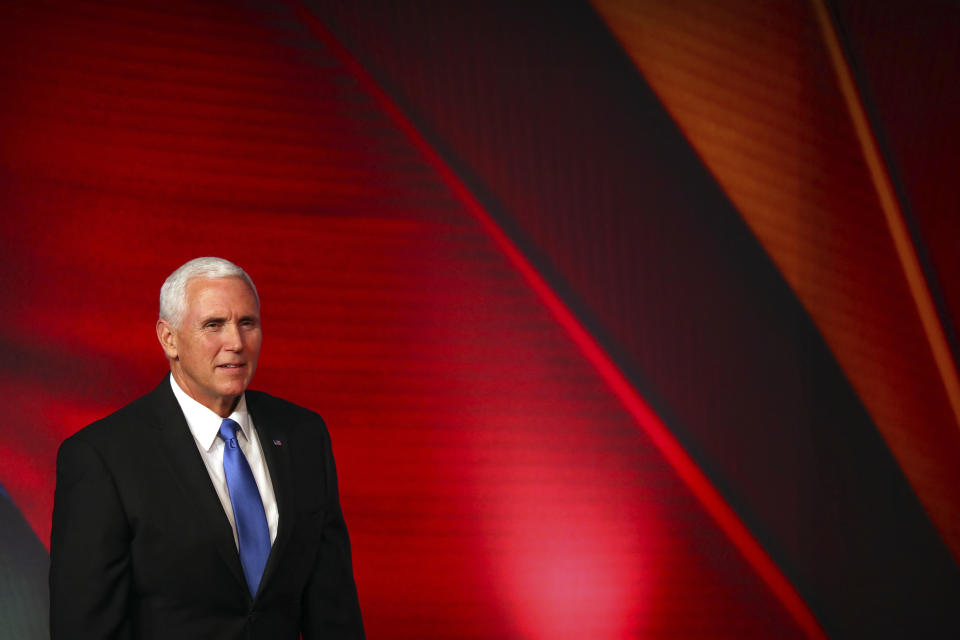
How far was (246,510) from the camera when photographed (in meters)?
1.51

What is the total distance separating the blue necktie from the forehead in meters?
0.19

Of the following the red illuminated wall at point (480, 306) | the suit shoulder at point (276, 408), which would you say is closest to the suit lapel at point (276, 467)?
the suit shoulder at point (276, 408)

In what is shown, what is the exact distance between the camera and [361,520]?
2.55 metres

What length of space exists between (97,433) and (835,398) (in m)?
2.24

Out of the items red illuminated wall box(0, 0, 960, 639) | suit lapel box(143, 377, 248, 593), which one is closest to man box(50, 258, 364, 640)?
suit lapel box(143, 377, 248, 593)

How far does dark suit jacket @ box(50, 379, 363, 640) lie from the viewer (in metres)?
1.39

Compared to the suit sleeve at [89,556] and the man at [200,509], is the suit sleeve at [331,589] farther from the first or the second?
the suit sleeve at [89,556]

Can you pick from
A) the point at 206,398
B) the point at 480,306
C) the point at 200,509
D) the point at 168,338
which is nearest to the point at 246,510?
the point at 200,509

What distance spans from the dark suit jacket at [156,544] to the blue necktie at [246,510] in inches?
1.1

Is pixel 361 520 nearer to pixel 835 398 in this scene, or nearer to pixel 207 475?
pixel 207 475

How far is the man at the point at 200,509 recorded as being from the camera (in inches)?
55.0

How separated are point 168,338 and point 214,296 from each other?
118 millimetres

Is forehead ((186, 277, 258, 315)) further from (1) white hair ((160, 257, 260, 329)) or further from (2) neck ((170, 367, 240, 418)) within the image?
(2) neck ((170, 367, 240, 418))

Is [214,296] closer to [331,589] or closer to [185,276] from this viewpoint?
[185,276]
